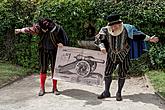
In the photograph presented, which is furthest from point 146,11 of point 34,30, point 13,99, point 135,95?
point 13,99

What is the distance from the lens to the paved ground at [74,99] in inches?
266

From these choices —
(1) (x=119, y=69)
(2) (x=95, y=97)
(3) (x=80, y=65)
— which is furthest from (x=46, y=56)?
(1) (x=119, y=69)

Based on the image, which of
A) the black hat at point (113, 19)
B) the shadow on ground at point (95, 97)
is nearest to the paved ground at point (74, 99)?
the shadow on ground at point (95, 97)

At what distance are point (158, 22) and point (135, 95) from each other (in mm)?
2941

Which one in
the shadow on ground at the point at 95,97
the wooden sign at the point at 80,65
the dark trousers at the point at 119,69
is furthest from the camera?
the wooden sign at the point at 80,65

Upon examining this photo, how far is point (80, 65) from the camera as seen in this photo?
7.56 meters

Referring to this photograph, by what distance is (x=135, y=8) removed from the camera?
9.98 metres

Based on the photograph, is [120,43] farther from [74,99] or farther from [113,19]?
[74,99]

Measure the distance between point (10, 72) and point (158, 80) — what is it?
3838 mm

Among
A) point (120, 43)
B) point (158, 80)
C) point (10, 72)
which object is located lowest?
point (158, 80)

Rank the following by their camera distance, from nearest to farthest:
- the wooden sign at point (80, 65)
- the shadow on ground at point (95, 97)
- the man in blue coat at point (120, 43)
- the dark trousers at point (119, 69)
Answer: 1. the man in blue coat at point (120, 43)
2. the shadow on ground at point (95, 97)
3. the dark trousers at point (119, 69)
4. the wooden sign at point (80, 65)

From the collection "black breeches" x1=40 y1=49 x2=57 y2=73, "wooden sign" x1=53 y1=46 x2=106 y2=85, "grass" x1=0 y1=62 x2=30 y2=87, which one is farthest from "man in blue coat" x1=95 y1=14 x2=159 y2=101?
"grass" x1=0 y1=62 x2=30 y2=87

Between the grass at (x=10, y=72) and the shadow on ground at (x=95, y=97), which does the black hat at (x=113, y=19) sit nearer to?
the shadow on ground at (x=95, y=97)

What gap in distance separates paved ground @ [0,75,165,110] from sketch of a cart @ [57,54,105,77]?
0.51 m
